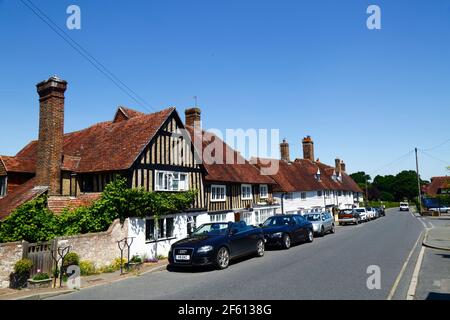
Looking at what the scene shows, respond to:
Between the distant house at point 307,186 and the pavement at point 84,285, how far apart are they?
2090 centimetres

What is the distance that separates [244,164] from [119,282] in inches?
726

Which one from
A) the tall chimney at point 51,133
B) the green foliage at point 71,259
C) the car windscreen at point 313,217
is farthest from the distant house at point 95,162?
the car windscreen at point 313,217

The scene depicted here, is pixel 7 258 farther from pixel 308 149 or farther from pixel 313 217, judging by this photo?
pixel 308 149

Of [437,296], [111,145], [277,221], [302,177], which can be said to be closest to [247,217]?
[277,221]

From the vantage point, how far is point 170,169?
18.2 m

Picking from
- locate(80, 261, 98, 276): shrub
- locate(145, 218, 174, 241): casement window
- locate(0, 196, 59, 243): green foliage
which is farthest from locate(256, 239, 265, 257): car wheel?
locate(0, 196, 59, 243): green foliage

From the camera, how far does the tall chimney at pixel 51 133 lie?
15680 mm

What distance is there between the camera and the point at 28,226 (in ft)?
40.0

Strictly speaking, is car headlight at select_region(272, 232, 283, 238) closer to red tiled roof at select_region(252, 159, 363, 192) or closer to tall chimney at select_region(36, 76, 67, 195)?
tall chimney at select_region(36, 76, 67, 195)

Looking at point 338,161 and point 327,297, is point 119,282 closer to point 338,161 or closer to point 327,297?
point 327,297

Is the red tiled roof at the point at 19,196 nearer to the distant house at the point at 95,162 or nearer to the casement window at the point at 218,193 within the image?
the distant house at the point at 95,162

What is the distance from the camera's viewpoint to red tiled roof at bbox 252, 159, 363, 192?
34.7 meters
